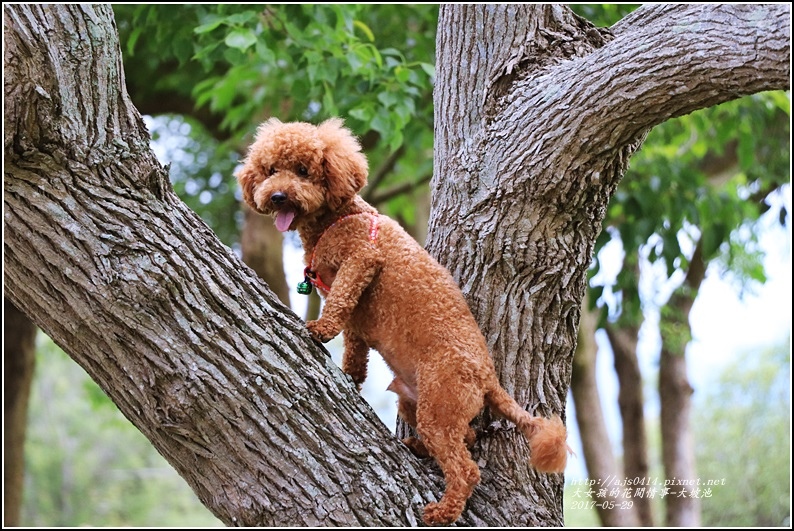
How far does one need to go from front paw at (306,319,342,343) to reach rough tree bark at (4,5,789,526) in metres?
0.04

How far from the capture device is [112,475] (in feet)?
46.5

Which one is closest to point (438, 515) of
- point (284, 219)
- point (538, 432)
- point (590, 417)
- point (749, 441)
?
point (538, 432)

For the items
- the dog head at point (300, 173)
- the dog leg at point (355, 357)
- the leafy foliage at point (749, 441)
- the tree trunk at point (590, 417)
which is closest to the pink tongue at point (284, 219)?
the dog head at point (300, 173)

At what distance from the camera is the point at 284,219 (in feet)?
9.21

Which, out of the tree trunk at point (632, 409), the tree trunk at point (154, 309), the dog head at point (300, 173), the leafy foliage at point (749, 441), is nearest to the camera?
the tree trunk at point (154, 309)

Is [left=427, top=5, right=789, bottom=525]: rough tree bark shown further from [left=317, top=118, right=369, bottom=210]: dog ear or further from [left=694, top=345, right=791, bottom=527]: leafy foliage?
[left=694, top=345, right=791, bottom=527]: leafy foliage

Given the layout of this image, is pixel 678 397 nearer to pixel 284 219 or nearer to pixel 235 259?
pixel 284 219

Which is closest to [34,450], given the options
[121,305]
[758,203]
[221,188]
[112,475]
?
[112,475]

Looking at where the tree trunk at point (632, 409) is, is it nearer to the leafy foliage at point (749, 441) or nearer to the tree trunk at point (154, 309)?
the leafy foliage at point (749, 441)

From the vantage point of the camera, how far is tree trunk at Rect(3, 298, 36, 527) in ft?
20.7

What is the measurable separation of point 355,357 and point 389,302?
1.16 ft

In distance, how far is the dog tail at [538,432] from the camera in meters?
2.58

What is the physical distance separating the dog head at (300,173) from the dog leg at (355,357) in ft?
1.57

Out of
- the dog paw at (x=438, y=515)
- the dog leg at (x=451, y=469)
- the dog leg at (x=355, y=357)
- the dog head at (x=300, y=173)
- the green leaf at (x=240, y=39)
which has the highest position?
the green leaf at (x=240, y=39)
